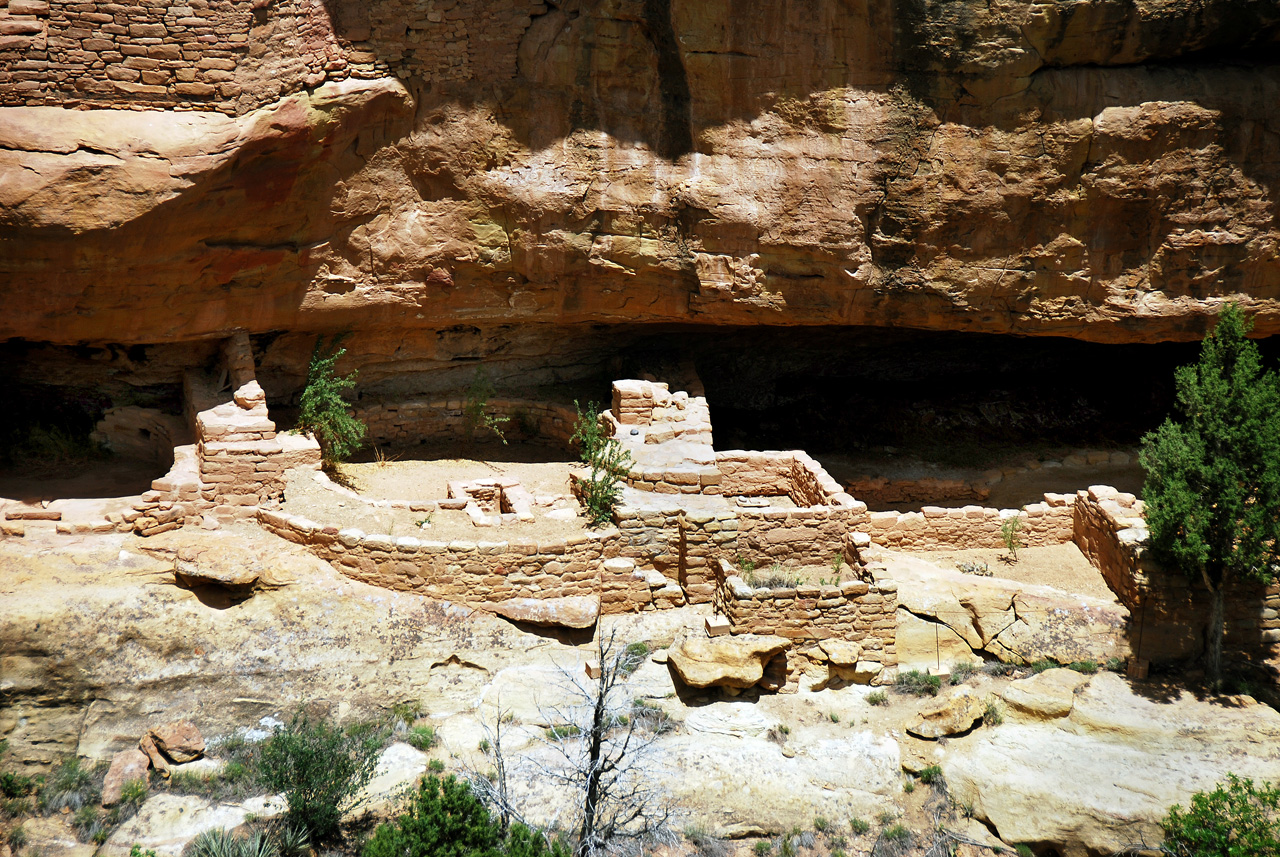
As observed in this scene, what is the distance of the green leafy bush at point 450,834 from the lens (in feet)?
27.5

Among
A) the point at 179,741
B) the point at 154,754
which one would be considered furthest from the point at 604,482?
the point at 154,754

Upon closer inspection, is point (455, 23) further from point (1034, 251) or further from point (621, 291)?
point (1034, 251)

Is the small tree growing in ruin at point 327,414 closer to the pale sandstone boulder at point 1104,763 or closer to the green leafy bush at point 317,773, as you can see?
the green leafy bush at point 317,773

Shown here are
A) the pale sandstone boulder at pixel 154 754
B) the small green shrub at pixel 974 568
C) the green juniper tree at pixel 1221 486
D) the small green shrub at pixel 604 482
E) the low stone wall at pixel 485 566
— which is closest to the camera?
the pale sandstone boulder at pixel 154 754

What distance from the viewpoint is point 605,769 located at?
8961mm

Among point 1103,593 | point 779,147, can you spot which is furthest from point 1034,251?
point 1103,593

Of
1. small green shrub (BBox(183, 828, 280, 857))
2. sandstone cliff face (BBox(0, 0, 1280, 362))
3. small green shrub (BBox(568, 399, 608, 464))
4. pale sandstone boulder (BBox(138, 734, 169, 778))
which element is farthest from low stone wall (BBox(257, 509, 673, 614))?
sandstone cliff face (BBox(0, 0, 1280, 362))

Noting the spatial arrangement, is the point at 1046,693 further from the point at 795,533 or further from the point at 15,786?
the point at 15,786

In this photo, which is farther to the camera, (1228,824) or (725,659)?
(725,659)

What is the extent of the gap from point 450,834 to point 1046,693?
569cm

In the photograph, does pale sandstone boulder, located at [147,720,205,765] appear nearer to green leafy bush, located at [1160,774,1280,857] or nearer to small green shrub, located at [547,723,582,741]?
small green shrub, located at [547,723,582,741]

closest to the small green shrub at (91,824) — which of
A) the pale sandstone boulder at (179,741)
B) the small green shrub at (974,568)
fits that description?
the pale sandstone boulder at (179,741)

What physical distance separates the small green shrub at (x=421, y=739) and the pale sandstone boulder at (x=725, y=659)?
2.36m

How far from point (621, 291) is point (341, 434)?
4025 mm
